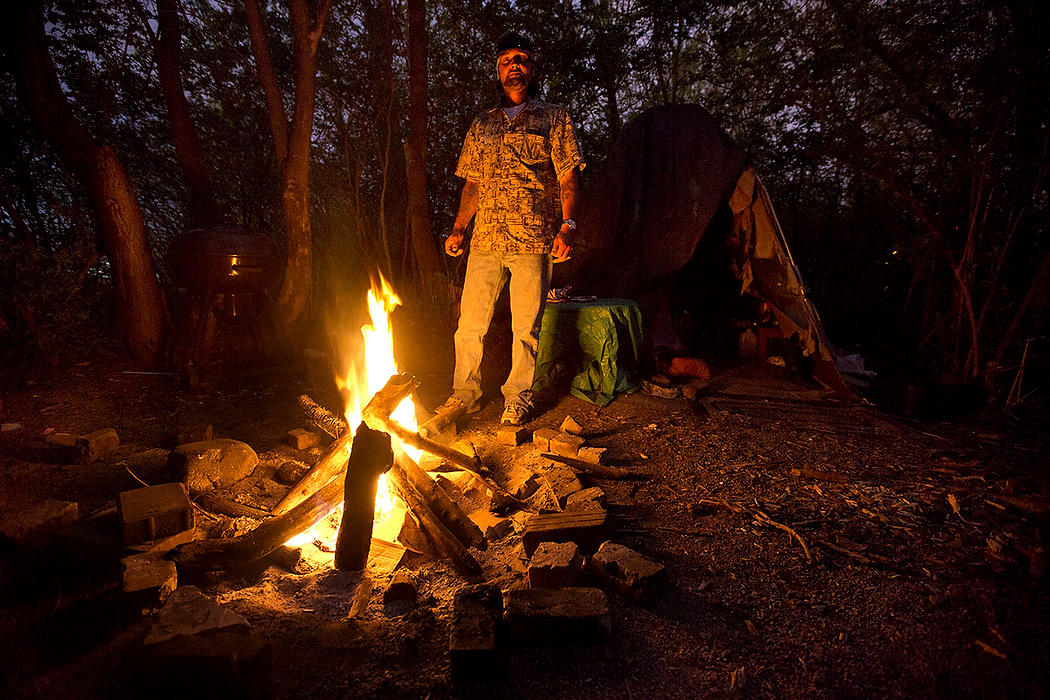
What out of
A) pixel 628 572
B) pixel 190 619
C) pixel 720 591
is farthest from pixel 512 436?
pixel 190 619

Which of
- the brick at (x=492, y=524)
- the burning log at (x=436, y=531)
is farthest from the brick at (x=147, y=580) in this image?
the brick at (x=492, y=524)

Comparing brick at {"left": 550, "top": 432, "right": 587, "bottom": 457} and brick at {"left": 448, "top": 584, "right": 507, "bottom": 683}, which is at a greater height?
brick at {"left": 550, "top": 432, "right": 587, "bottom": 457}

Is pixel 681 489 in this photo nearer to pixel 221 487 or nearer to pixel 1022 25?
pixel 221 487

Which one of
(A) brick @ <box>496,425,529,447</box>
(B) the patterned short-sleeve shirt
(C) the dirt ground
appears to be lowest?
(C) the dirt ground

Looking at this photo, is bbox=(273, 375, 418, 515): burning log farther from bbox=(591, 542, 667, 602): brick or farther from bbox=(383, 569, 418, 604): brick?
bbox=(591, 542, 667, 602): brick

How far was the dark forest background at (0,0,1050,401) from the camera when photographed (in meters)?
4.61

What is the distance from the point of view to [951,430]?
162 inches

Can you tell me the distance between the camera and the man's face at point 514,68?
13.0 ft

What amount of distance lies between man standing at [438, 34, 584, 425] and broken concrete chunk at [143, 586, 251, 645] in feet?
7.10

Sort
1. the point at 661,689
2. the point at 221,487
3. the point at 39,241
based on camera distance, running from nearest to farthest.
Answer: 1. the point at 661,689
2. the point at 221,487
3. the point at 39,241

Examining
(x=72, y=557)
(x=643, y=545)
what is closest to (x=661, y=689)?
(x=643, y=545)

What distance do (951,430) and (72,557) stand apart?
5.44 m

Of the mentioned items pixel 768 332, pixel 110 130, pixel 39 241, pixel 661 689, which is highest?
pixel 110 130

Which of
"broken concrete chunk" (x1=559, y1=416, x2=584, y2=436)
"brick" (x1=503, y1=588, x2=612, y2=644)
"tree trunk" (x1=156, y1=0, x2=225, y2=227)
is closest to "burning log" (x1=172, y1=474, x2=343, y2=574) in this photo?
"brick" (x1=503, y1=588, x2=612, y2=644)
